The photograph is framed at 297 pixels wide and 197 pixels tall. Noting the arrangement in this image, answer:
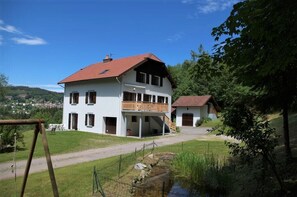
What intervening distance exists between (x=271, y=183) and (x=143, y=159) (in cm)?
753

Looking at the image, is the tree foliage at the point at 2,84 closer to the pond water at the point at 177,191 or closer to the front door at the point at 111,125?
the front door at the point at 111,125

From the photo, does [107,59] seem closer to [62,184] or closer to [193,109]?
[193,109]

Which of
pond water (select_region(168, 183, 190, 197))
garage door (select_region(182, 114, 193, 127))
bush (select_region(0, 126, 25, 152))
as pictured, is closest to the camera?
pond water (select_region(168, 183, 190, 197))

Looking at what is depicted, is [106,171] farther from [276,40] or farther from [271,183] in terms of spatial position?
[276,40]

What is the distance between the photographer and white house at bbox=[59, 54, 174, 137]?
1105 inches

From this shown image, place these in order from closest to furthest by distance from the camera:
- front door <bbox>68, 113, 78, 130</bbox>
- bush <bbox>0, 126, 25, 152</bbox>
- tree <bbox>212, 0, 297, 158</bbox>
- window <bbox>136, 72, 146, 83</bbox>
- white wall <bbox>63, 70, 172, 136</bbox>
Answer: tree <bbox>212, 0, 297, 158</bbox>
bush <bbox>0, 126, 25, 152</bbox>
white wall <bbox>63, 70, 172, 136</bbox>
window <bbox>136, 72, 146, 83</bbox>
front door <bbox>68, 113, 78, 130</bbox>

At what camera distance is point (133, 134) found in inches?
1169

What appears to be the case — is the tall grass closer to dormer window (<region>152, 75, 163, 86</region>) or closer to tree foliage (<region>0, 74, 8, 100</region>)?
dormer window (<region>152, 75, 163, 86</region>)

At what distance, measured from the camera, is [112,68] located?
3122 centimetres

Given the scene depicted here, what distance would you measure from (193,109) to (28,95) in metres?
24.2

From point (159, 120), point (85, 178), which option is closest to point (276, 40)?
point (85, 178)

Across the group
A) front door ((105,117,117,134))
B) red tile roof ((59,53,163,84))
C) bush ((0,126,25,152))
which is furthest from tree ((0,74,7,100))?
bush ((0,126,25,152))

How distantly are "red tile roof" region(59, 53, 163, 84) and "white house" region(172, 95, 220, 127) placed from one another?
12695 mm

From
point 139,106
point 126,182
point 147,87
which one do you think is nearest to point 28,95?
point 147,87
